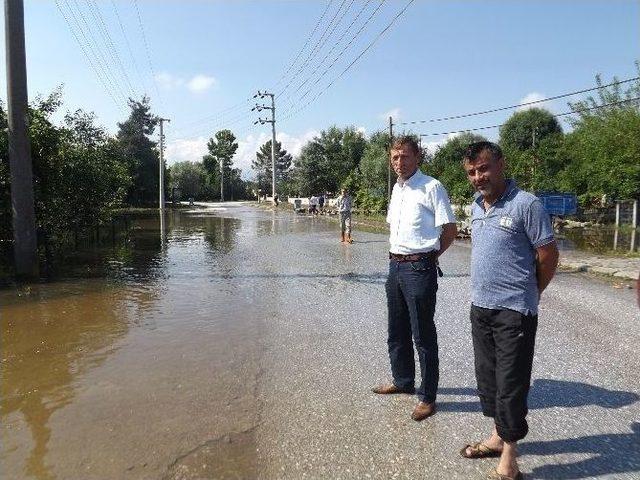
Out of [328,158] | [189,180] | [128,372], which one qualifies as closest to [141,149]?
[328,158]

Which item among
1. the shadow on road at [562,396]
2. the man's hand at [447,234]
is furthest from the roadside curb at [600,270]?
the man's hand at [447,234]

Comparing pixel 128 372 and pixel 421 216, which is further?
pixel 128 372

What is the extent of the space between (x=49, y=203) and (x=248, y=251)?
17.1ft

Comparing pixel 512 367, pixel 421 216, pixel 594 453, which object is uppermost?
pixel 421 216

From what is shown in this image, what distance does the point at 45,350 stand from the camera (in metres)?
5.33

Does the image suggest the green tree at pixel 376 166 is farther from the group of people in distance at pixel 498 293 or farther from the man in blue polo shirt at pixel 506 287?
the man in blue polo shirt at pixel 506 287

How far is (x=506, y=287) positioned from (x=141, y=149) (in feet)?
183

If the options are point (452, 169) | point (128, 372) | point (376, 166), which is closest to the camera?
point (128, 372)

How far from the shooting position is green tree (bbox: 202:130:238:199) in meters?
92.9

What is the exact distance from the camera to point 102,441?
336cm

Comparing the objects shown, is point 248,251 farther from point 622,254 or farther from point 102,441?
point 102,441

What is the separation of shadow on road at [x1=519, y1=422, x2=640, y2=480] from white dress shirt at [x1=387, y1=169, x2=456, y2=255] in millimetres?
1516

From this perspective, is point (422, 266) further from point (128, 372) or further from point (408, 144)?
point (128, 372)

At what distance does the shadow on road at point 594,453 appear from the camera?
2969mm
